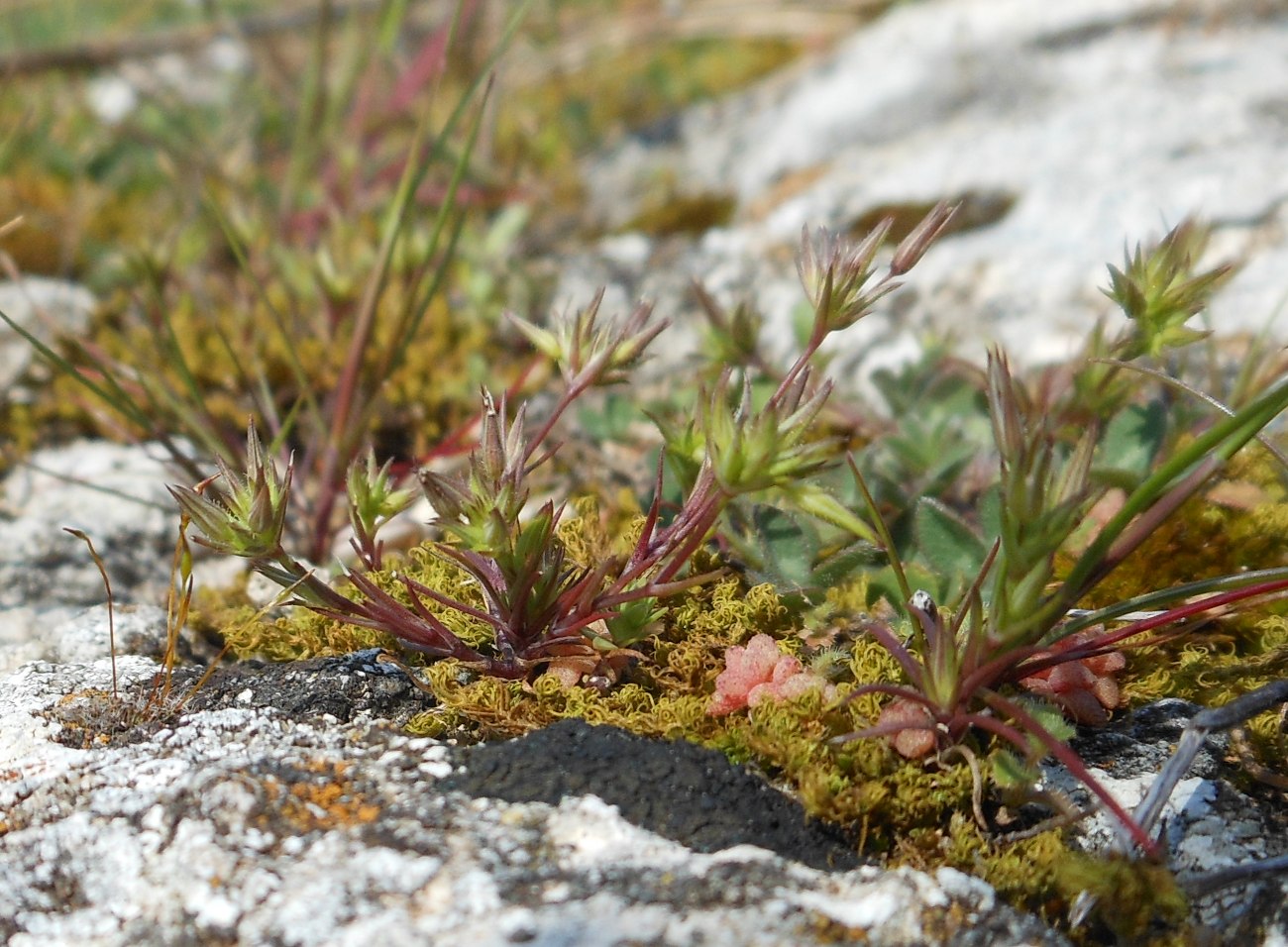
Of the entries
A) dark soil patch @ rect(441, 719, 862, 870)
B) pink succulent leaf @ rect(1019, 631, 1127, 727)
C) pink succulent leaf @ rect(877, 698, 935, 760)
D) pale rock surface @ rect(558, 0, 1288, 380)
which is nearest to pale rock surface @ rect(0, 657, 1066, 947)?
dark soil patch @ rect(441, 719, 862, 870)

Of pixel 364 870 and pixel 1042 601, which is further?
pixel 1042 601

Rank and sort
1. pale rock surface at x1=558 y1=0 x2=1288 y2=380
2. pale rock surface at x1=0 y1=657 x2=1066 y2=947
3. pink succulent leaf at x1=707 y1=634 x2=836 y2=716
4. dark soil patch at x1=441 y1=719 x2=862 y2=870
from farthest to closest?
pale rock surface at x1=558 y1=0 x2=1288 y2=380
pink succulent leaf at x1=707 y1=634 x2=836 y2=716
dark soil patch at x1=441 y1=719 x2=862 y2=870
pale rock surface at x1=0 y1=657 x2=1066 y2=947

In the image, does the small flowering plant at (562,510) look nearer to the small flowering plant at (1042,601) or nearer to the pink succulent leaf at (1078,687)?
the small flowering plant at (1042,601)

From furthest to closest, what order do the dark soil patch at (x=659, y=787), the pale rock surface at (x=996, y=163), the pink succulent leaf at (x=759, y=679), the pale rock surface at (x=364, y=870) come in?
the pale rock surface at (x=996, y=163) < the pink succulent leaf at (x=759, y=679) < the dark soil patch at (x=659, y=787) < the pale rock surface at (x=364, y=870)

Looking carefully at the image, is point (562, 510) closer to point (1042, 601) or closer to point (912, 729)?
point (912, 729)

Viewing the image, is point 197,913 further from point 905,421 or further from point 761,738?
point 905,421

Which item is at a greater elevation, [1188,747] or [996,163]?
[996,163]

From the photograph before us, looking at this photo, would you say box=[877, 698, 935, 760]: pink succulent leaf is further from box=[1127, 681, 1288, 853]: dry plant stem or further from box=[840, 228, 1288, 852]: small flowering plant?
box=[1127, 681, 1288, 853]: dry plant stem

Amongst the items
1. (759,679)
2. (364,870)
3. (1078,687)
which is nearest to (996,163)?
(1078,687)

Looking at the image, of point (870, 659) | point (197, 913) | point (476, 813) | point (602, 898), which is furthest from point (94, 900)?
point (870, 659)

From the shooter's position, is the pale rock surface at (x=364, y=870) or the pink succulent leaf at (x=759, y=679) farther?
the pink succulent leaf at (x=759, y=679)

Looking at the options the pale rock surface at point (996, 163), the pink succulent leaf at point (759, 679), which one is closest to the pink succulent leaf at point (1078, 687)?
the pink succulent leaf at point (759, 679)
